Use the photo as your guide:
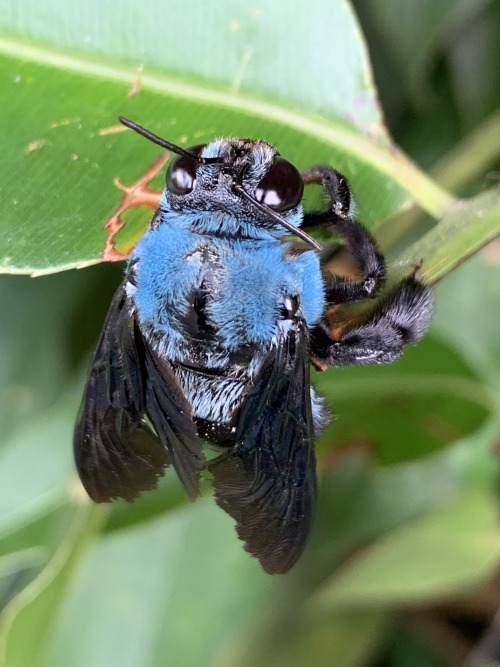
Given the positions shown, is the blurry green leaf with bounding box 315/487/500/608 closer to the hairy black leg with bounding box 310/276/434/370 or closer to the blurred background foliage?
the blurred background foliage

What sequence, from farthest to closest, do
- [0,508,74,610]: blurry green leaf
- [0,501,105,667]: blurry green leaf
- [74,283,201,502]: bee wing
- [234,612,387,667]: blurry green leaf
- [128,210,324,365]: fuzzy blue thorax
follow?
[234,612,387,667]: blurry green leaf < [0,508,74,610]: blurry green leaf < [0,501,105,667]: blurry green leaf < [74,283,201,502]: bee wing < [128,210,324,365]: fuzzy blue thorax

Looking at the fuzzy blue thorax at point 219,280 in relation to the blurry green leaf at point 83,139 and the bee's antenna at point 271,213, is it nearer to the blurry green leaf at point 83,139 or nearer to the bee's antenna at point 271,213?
the bee's antenna at point 271,213

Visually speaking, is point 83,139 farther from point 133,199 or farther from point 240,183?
point 240,183

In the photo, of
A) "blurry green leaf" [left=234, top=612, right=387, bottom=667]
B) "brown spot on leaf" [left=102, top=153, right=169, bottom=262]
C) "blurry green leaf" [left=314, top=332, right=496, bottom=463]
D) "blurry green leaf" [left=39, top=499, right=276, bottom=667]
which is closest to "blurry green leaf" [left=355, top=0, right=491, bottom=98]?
"blurry green leaf" [left=314, top=332, right=496, bottom=463]

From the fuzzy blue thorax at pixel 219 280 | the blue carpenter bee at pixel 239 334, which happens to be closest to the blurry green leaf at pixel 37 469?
the blue carpenter bee at pixel 239 334

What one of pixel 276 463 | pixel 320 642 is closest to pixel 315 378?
pixel 276 463

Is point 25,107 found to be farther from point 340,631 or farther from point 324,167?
point 340,631
